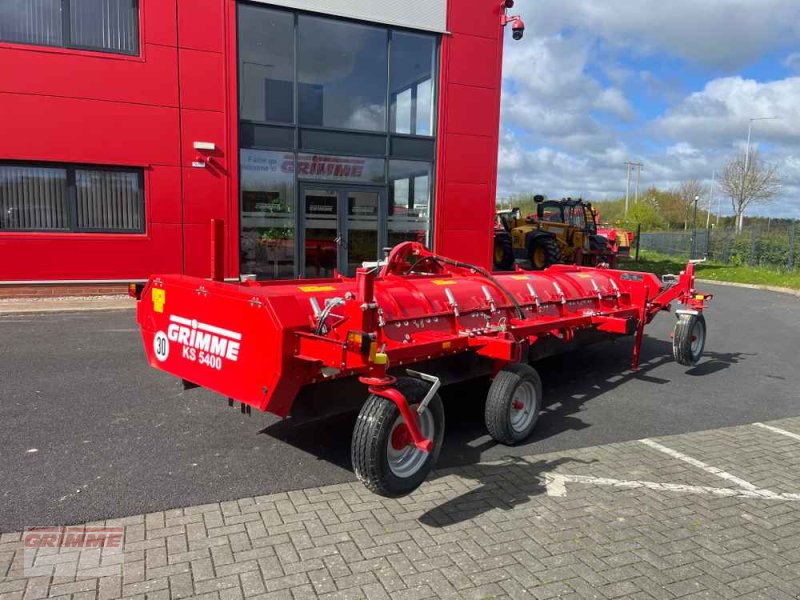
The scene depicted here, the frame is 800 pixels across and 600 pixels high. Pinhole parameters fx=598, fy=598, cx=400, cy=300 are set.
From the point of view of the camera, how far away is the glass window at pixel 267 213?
40.2 feet

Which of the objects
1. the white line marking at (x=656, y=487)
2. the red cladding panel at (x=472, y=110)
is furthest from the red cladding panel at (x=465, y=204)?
the white line marking at (x=656, y=487)

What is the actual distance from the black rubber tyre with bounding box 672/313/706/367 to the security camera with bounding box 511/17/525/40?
8.80 m

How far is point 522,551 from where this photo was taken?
319cm

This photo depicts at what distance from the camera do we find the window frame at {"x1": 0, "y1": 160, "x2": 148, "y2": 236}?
10.9 meters

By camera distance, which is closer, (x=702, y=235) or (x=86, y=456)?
(x=86, y=456)

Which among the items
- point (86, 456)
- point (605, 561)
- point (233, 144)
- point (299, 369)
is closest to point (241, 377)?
point (299, 369)

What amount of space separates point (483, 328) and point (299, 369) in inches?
79.5

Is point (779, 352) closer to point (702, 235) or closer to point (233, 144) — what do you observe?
point (233, 144)

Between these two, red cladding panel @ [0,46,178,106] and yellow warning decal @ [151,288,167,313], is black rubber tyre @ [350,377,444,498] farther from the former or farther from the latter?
red cladding panel @ [0,46,178,106]

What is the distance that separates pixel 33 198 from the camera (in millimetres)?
10984

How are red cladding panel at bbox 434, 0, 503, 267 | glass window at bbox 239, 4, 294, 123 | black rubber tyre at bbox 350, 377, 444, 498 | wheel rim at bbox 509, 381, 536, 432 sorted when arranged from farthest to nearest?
red cladding panel at bbox 434, 0, 503, 267
glass window at bbox 239, 4, 294, 123
wheel rim at bbox 509, 381, 536, 432
black rubber tyre at bbox 350, 377, 444, 498

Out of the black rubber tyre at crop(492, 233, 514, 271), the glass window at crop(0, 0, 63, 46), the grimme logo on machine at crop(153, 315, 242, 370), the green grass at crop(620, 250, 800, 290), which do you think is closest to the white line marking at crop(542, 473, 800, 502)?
the grimme logo on machine at crop(153, 315, 242, 370)

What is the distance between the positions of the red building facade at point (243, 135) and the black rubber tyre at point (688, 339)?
7.24 meters

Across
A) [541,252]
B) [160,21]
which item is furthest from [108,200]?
[541,252]
